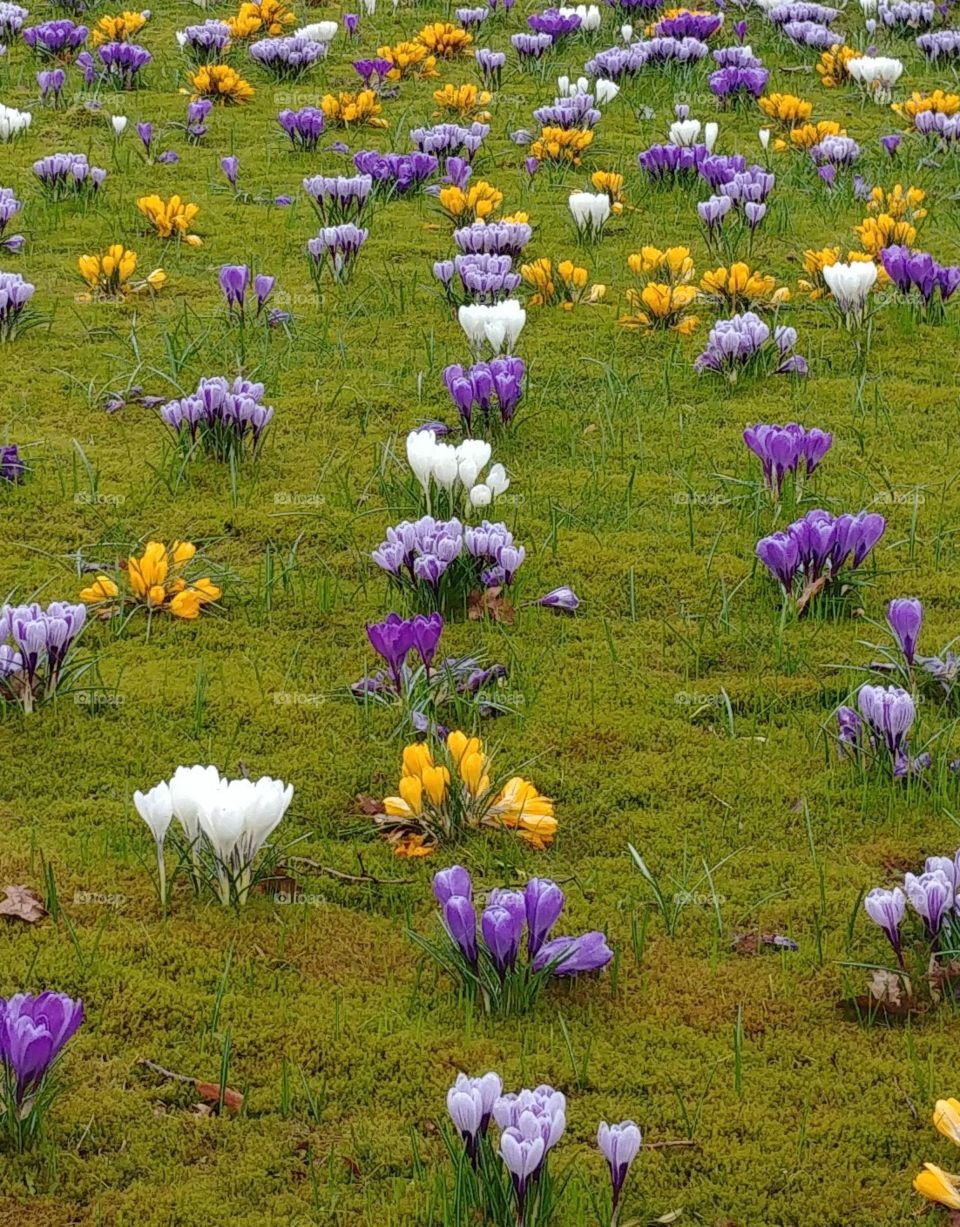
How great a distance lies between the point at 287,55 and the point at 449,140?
286 cm

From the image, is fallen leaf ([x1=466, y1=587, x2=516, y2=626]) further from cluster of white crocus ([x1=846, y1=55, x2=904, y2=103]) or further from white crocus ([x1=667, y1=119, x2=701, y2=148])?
cluster of white crocus ([x1=846, y1=55, x2=904, y2=103])

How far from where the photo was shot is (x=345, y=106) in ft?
36.6

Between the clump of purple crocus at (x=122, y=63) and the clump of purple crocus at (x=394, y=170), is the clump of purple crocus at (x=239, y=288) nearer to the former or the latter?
the clump of purple crocus at (x=394, y=170)

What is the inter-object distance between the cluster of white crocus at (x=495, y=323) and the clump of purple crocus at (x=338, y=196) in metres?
2.41

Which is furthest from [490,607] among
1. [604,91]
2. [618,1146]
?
[604,91]

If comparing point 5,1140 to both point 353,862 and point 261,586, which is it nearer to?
point 353,862

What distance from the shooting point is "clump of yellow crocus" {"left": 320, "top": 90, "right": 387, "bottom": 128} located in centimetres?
1105

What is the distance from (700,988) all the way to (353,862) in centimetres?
96

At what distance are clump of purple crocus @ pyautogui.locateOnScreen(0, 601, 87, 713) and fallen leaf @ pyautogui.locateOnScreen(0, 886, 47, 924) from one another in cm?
89

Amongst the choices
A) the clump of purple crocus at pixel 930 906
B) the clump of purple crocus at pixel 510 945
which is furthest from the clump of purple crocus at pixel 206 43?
the clump of purple crocus at pixel 930 906

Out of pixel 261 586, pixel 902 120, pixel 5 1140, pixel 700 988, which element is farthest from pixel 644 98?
pixel 5 1140

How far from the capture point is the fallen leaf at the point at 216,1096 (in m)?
3.10

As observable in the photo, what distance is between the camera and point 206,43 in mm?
12398

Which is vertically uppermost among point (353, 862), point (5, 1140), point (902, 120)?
point (5, 1140)
